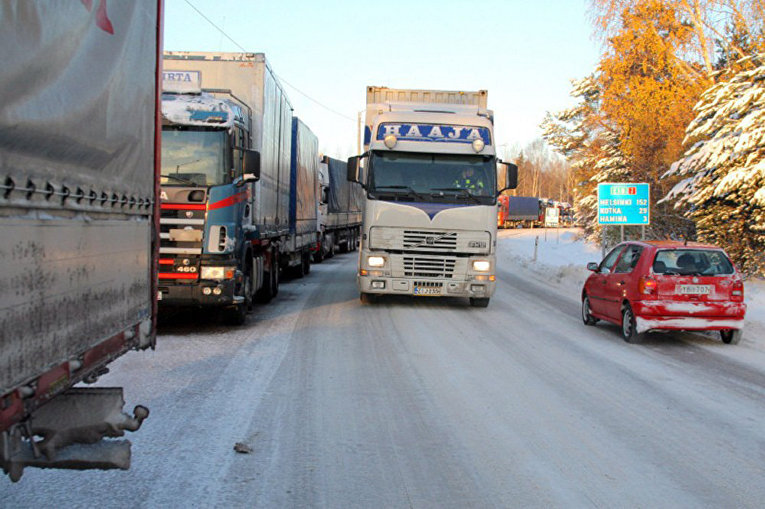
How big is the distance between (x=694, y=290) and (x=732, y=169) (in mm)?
8181

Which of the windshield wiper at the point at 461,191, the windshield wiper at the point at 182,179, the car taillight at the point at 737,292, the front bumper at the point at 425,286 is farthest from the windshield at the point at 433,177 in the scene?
the car taillight at the point at 737,292

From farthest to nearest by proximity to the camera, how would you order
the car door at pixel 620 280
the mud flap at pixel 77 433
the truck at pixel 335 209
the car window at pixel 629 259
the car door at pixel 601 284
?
1. the truck at pixel 335 209
2. the car door at pixel 601 284
3. the car window at pixel 629 259
4. the car door at pixel 620 280
5. the mud flap at pixel 77 433

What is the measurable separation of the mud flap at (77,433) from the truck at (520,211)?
73960 millimetres

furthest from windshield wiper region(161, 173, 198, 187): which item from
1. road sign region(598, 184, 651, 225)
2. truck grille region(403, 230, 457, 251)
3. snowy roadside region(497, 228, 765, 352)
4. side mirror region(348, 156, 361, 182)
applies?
road sign region(598, 184, 651, 225)

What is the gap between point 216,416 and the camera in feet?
18.9

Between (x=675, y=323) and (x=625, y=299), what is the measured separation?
2.86ft

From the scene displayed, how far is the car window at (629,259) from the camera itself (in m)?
10.6

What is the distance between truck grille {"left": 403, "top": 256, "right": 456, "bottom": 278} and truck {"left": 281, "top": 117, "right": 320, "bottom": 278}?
3892 millimetres

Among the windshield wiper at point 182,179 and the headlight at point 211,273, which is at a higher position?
the windshield wiper at point 182,179

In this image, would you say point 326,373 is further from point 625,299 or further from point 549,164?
point 549,164

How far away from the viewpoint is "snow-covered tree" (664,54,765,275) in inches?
622

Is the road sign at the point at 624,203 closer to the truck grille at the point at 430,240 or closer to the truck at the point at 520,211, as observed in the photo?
the truck grille at the point at 430,240

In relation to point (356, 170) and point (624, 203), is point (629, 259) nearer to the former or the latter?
point (356, 170)

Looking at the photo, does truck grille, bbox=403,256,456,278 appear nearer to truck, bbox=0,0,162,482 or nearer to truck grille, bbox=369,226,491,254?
truck grille, bbox=369,226,491,254
